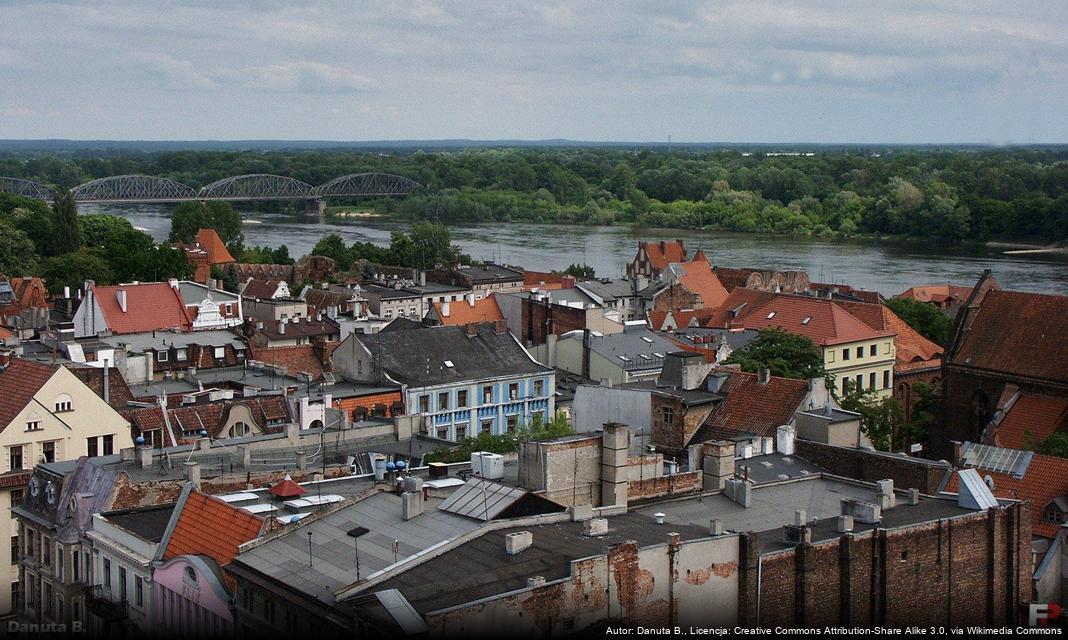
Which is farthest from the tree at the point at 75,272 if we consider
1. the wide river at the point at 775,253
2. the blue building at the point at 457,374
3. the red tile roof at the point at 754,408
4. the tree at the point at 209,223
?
the red tile roof at the point at 754,408

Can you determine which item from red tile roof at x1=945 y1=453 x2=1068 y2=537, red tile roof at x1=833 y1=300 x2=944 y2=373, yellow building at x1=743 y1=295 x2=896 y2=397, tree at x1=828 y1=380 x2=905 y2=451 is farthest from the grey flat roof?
red tile roof at x1=833 y1=300 x2=944 y2=373

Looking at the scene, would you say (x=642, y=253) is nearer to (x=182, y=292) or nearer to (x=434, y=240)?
(x=434, y=240)

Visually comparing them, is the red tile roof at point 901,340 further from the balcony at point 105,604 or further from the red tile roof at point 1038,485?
the balcony at point 105,604

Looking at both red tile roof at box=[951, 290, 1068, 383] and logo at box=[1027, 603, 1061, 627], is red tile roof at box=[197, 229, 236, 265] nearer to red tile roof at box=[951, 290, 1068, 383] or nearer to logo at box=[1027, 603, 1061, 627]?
red tile roof at box=[951, 290, 1068, 383]

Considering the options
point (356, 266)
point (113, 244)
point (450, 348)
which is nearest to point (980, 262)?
point (356, 266)

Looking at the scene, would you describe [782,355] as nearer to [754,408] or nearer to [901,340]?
[901,340]

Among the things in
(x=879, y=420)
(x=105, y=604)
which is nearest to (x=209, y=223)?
(x=879, y=420)
